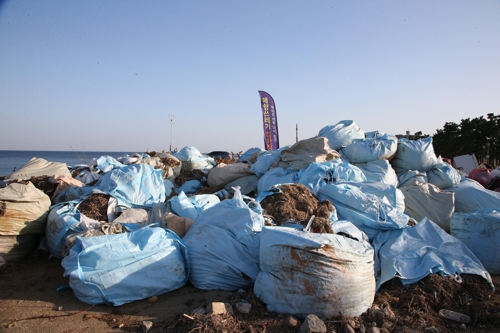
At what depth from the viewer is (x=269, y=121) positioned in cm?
1056

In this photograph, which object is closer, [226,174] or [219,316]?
[219,316]

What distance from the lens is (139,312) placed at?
6.65 feet

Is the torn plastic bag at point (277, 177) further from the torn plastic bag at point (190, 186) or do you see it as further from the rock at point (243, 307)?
the rock at point (243, 307)

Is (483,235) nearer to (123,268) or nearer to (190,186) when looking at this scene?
(123,268)

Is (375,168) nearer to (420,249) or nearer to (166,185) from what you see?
(420,249)

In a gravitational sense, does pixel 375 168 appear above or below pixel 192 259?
above

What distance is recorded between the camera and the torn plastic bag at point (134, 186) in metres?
3.33

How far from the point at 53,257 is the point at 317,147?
2.97m

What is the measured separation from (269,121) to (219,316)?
9.06 m

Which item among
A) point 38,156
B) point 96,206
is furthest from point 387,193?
point 38,156

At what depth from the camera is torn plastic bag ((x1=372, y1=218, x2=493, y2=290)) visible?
2.30m

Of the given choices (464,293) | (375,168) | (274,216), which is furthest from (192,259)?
(375,168)

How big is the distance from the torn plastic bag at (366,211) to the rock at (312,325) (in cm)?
118

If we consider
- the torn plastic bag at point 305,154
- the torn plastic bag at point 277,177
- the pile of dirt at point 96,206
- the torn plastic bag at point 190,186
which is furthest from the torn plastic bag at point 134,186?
the torn plastic bag at point 305,154
